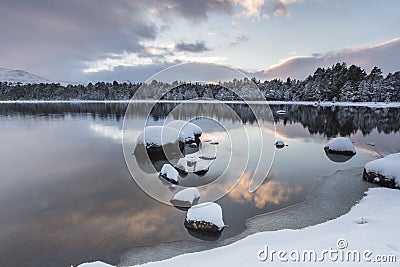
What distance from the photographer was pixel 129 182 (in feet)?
42.3

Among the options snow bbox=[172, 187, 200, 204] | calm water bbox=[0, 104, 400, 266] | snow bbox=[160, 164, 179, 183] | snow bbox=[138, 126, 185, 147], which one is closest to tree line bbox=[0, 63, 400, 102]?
snow bbox=[138, 126, 185, 147]

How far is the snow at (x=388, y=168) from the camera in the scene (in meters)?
11.0

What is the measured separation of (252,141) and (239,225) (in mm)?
16751

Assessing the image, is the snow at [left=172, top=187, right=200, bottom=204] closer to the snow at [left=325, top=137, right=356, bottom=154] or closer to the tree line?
the snow at [left=325, top=137, right=356, bottom=154]

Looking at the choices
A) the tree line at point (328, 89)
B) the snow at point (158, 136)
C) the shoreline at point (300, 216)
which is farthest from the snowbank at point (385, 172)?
the tree line at point (328, 89)

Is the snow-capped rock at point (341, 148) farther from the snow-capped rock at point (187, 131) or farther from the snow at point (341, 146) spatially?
the snow-capped rock at point (187, 131)

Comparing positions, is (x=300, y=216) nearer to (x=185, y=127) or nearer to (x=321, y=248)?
(x=321, y=248)

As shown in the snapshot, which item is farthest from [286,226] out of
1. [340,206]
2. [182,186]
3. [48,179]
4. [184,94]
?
[184,94]

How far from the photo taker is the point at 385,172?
11398 mm

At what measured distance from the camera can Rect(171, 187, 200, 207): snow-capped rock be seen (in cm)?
991

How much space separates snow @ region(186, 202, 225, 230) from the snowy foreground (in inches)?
55.2

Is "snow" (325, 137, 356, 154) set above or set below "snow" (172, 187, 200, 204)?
above

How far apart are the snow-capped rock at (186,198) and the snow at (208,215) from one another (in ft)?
5.13

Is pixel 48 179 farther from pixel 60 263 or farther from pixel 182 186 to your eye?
pixel 60 263
